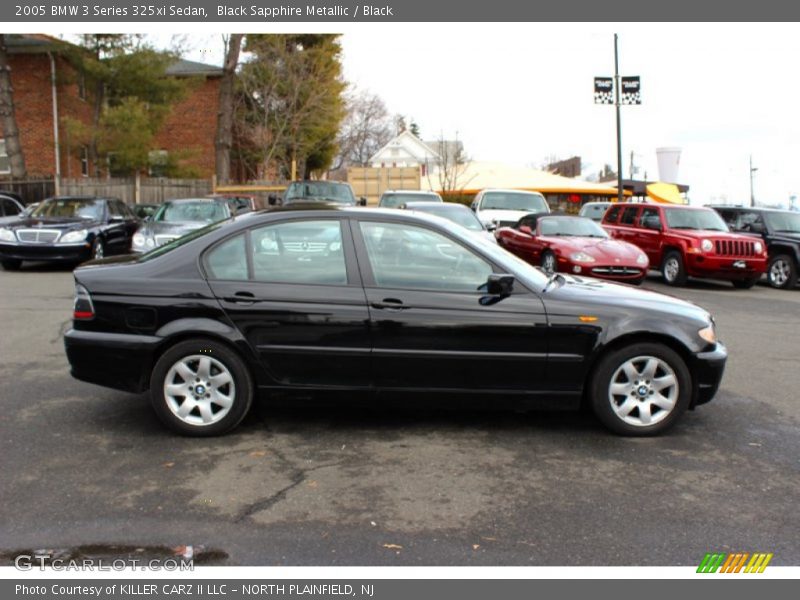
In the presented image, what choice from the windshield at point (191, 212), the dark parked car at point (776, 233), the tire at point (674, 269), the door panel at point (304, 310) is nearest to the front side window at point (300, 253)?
the door panel at point (304, 310)

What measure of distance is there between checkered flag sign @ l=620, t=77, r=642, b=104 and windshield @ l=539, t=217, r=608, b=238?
551 inches

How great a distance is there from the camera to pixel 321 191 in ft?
63.8

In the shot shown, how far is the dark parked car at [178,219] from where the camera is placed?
1329 cm

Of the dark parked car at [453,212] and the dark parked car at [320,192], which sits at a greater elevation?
the dark parked car at [320,192]

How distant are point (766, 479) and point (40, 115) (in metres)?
31.4

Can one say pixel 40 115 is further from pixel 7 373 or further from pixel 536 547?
pixel 536 547

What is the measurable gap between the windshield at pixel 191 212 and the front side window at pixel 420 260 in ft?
33.1

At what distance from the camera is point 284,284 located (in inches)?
193

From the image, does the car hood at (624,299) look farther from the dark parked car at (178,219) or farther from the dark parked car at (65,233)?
the dark parked car at (65,233)

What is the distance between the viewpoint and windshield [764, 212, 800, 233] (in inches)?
620

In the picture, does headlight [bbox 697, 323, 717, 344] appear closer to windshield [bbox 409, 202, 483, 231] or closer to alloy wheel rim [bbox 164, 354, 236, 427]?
alloy wheel rim [bbox 164, 354, 236, 427]

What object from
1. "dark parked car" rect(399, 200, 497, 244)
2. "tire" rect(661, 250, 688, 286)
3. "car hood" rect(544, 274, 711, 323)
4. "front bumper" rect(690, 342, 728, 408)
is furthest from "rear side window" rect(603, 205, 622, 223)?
"front bumper" rect(690, 342, 728, 408)

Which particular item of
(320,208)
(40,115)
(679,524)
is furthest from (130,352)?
(40,115)

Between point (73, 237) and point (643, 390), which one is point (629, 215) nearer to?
point (73, 237)
